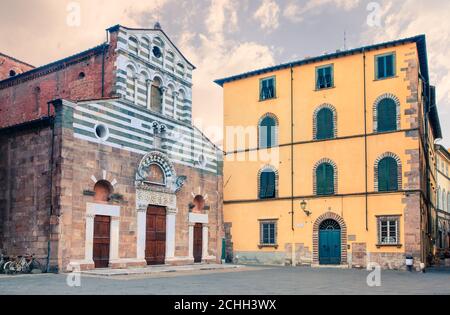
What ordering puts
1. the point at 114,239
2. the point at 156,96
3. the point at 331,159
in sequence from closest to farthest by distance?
the point at 114,239 < the point at 156,96 < the point at 331,159

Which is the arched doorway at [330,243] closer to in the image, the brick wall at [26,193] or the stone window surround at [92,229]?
the stone window surround at [92,229]

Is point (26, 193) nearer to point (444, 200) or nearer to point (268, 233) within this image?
point (268, 233)

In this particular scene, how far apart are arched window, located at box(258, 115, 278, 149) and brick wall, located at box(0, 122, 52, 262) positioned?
47.8 ft

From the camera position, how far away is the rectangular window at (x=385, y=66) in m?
29.6

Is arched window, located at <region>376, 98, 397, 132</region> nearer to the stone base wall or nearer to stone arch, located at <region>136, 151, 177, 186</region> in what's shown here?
the stone base wall

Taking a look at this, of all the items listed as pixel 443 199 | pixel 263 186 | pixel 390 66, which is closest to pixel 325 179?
pixel 263 186

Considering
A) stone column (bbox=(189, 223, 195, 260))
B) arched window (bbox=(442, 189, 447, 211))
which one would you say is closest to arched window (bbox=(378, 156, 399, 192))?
stone column (bbox=(189, 223, 195, 260))

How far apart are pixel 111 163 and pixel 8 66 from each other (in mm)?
16590

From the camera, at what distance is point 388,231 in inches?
1125

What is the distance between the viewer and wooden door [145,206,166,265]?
88.6 feet

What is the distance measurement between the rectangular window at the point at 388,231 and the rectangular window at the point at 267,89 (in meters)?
10.2

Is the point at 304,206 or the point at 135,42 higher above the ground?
the point at 135,42
